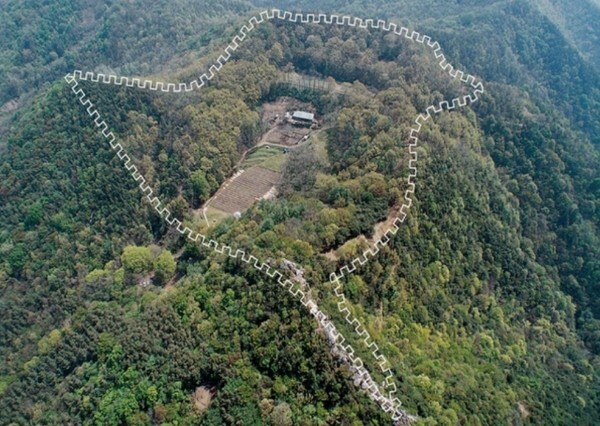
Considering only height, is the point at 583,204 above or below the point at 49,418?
→ above

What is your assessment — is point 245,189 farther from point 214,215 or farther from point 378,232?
point 378,232

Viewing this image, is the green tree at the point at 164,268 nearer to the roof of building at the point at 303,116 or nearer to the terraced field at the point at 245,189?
the terraced field at the point at 245,189

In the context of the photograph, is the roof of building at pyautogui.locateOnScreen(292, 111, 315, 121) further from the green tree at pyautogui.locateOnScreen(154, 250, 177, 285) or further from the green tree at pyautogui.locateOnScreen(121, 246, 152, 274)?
the green tree at pyautogui.locateOnScreen(154, 250, 177, 285)

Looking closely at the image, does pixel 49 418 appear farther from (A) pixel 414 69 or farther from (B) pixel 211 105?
(A) pixel 414 69

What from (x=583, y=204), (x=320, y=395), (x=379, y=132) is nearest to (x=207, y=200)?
(x=379, y=132)
